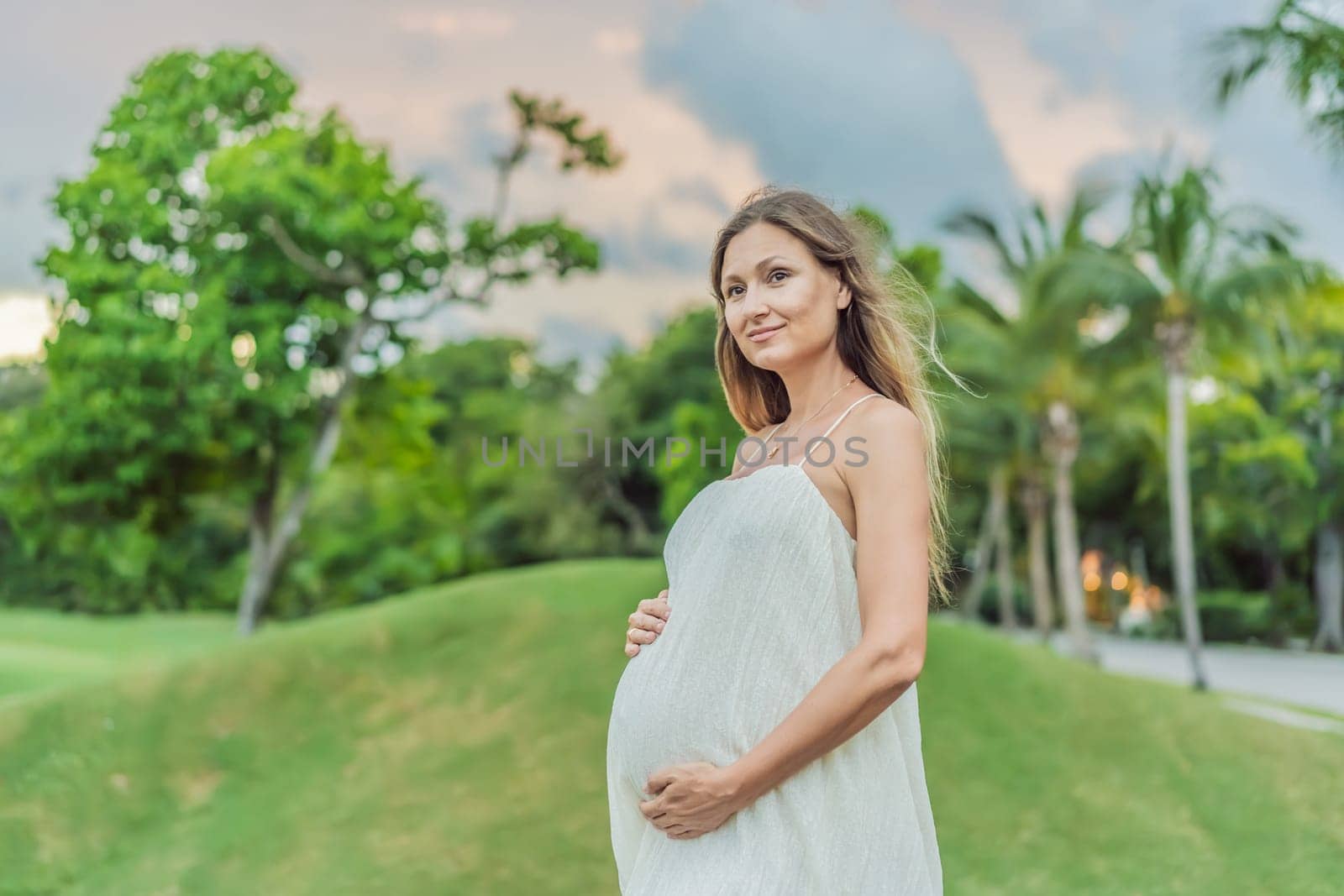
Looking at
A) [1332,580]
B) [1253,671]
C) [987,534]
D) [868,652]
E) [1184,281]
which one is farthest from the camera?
[987,534]

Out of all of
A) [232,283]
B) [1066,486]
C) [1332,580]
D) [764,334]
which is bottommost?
[1332,580]

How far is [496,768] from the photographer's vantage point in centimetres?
737

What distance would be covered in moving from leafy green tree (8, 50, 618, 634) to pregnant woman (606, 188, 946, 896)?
15.3 meters

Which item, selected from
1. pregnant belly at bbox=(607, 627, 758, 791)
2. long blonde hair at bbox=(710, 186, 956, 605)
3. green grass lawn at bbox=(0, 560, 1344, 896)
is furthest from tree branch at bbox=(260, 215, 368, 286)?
pregnant belly at bbox=(607, 627, 758, 791)

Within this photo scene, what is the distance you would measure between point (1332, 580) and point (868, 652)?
91.2 ft

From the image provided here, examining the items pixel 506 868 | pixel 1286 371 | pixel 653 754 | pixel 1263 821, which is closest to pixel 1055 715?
pixel 1263 821

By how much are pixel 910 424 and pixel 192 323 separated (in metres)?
16.1

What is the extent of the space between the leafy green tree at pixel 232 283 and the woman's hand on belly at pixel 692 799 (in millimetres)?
15381

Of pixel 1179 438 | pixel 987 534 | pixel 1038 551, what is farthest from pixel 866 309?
pixel 987 534

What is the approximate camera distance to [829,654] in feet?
4.66

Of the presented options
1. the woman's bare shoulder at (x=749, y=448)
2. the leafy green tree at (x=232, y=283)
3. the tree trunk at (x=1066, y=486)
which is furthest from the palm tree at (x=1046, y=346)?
the woman's bare shoulder at (x=749, y=448)

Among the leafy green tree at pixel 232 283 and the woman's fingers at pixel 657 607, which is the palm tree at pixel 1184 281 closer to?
the leafy green tree at pixel 232 283

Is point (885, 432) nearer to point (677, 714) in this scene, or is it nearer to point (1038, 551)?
point (677, 714)

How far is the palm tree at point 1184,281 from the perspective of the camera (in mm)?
16172
